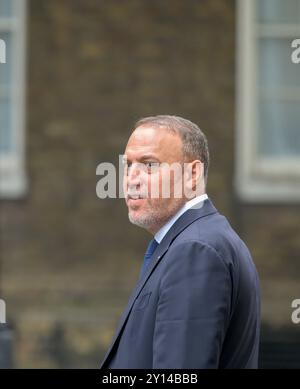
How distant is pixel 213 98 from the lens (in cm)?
838

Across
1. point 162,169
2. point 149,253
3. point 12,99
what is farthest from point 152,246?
point 12,99

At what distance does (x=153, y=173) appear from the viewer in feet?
9.61

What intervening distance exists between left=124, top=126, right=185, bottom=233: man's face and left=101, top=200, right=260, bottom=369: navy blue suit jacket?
0.22 feet

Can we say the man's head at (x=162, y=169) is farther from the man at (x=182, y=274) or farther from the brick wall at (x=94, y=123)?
the brick wall at (x=94, y=123)

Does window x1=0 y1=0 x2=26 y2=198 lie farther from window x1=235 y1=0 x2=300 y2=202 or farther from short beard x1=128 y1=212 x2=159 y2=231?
short beard x1=128 y1=212 x2=159 y2=231

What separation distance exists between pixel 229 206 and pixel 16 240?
1910mm

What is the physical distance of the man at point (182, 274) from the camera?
263cm

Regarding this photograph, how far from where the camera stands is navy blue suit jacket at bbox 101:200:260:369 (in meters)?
2.62

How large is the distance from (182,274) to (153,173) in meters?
0.39

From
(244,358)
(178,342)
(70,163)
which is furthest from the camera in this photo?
(70,163)

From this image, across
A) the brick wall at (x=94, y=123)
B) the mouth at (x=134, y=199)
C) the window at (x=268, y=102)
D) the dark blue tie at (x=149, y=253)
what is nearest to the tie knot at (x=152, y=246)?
the dark blue tie at (x=149, y=253)

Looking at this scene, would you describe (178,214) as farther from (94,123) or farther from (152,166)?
(94,123)
